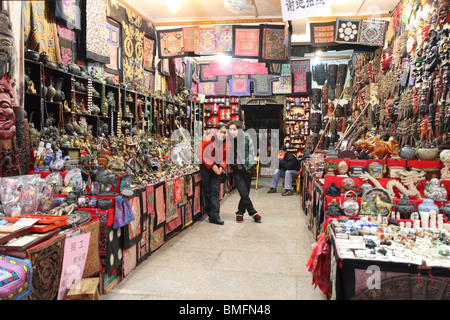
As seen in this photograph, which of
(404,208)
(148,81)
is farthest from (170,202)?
(148,81)

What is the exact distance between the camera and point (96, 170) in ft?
9.48

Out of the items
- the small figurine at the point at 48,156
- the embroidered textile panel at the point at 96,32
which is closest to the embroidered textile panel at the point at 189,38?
the embroidered textile panel at the point at 96,32

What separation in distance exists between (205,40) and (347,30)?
229cm

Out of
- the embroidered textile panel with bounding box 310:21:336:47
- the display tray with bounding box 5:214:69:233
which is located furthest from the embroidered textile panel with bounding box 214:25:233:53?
the display tray with bounding box 5:214:69:233

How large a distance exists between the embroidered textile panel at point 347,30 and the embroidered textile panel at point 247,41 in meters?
1.28

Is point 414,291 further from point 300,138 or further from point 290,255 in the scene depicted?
point 300,138

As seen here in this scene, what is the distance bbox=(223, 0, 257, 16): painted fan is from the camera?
5.86 m

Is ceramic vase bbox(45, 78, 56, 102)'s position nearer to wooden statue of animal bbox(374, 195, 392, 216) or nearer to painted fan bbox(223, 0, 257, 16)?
painted fan bbox(223, 0, 257, 16)

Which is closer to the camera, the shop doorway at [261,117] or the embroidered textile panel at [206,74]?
the embroidered textile panel at [206,74]

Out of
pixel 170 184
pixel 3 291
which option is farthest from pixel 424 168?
pixel 3 291

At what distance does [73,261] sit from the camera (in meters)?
2.19

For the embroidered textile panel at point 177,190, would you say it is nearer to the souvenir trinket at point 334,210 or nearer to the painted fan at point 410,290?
the souvenir trinket at point 334,210

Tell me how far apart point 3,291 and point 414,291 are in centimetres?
199

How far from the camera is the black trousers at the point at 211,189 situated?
484cm
